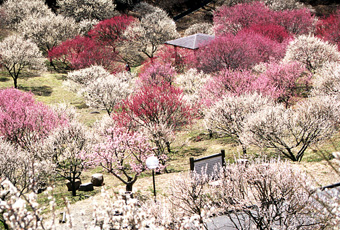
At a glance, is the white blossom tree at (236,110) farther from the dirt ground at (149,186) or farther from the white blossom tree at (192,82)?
the white blossom tree at (192,82)

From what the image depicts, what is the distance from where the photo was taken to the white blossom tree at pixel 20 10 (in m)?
56.0

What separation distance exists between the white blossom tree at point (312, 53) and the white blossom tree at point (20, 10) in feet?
142

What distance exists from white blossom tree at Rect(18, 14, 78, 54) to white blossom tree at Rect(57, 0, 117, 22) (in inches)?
286

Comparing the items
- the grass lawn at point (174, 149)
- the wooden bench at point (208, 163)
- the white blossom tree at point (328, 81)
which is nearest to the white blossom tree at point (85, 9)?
the grass lawn at point (174, 149)

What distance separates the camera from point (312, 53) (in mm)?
31422

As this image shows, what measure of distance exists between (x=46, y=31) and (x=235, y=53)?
3132 centimetres

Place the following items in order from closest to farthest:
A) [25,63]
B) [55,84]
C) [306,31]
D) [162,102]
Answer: [162,102] → [25,63] → [55,84] → [306,31]

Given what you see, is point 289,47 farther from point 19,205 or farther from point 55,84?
point 19,205

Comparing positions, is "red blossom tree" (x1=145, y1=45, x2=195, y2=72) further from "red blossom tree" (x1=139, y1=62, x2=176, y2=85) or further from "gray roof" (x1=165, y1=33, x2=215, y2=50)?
"red blossom tree" (x1=139, y1=62, x2=176, y2=85)

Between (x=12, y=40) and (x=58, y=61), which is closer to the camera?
(x=12, y=40)

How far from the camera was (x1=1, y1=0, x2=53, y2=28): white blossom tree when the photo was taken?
56031 millimetres

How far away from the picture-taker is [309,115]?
1764cm

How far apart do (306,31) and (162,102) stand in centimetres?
3378

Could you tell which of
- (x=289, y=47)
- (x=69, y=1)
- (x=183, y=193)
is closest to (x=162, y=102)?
(x=183, y=193)
